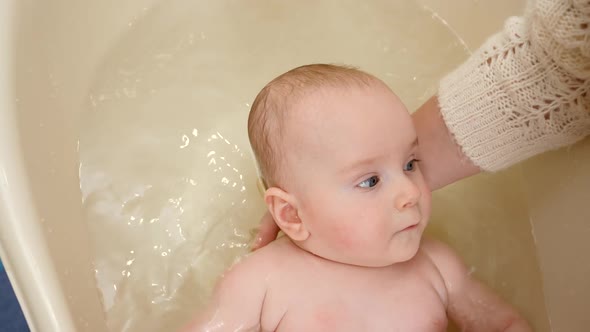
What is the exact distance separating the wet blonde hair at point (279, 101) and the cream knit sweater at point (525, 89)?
0.62ft

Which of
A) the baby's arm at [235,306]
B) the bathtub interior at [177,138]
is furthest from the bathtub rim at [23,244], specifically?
the baby's arm at [235,306]

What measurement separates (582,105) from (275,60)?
0.74 meters

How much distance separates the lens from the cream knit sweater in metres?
0.82

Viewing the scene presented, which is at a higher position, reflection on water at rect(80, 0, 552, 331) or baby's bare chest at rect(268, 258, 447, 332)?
reflection on water at rect(80, 0, 552, 331)

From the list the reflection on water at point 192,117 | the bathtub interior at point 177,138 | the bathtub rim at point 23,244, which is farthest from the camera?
the reflection on water at point 192,117

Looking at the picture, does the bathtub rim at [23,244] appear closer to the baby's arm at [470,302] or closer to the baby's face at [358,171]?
the baby's face at [358,171]

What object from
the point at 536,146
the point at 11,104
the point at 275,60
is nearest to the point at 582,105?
the point at 536,146

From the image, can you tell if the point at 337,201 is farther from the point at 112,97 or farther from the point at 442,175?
the point at 112,97

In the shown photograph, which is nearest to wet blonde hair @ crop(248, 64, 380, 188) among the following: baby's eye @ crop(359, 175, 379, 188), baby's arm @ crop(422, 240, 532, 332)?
baby's eye @ crop(359, 175, 379, 188)

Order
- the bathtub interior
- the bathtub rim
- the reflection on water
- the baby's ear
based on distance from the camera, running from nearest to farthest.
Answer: the bathtub rim
the baby's ear
the bathtub interior
the reflection on water

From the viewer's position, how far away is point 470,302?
1.01 metres

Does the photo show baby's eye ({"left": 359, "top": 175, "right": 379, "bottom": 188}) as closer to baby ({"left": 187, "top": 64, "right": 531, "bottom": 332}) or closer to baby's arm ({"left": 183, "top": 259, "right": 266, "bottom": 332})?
baby ({"left": 187, "top": 64, "right": 531, "bottom": 332})

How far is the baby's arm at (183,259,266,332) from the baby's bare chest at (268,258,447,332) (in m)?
0.03

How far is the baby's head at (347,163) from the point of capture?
868 millimetres
